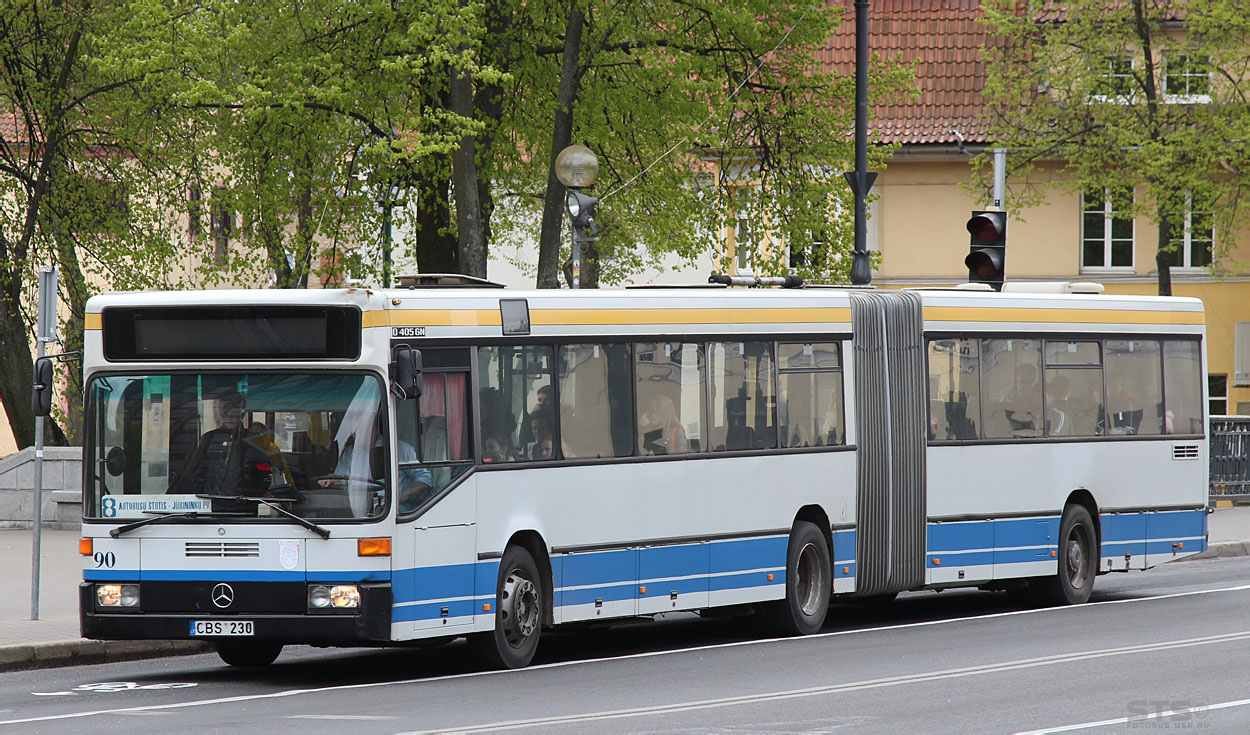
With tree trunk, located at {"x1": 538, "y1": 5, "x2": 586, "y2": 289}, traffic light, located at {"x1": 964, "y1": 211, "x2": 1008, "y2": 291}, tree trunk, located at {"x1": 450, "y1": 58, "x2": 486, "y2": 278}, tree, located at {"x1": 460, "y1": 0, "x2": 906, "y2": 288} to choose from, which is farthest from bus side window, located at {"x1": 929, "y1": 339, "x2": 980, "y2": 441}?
tree, located at {"x1": 460, "y1": 0, "x2": 906, "y2": 288}

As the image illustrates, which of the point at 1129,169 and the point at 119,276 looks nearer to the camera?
the point at 119,276

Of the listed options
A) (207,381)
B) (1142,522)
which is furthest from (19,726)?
(1142,522)

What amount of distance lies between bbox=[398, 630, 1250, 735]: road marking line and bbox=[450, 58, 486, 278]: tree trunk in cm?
1216

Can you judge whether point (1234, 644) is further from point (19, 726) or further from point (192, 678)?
point (19, 726)

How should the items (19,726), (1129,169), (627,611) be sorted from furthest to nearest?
1. (1129,169)
2. (627,611)
3. (19,726)

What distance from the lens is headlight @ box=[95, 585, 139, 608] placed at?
1280cm

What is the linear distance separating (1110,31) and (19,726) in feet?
108

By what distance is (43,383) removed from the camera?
13656mm

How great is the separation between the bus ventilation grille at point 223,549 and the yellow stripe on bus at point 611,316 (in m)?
1.61

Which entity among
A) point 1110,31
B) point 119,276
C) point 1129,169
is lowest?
point 119,276

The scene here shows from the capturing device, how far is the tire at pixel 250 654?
46.4 ft

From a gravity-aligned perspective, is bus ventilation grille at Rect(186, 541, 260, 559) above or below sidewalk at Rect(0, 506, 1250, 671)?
above

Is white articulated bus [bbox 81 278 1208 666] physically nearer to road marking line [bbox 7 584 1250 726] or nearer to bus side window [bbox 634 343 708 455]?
bus side window [bbox 634 343 708 455]

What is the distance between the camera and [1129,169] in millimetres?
39719
